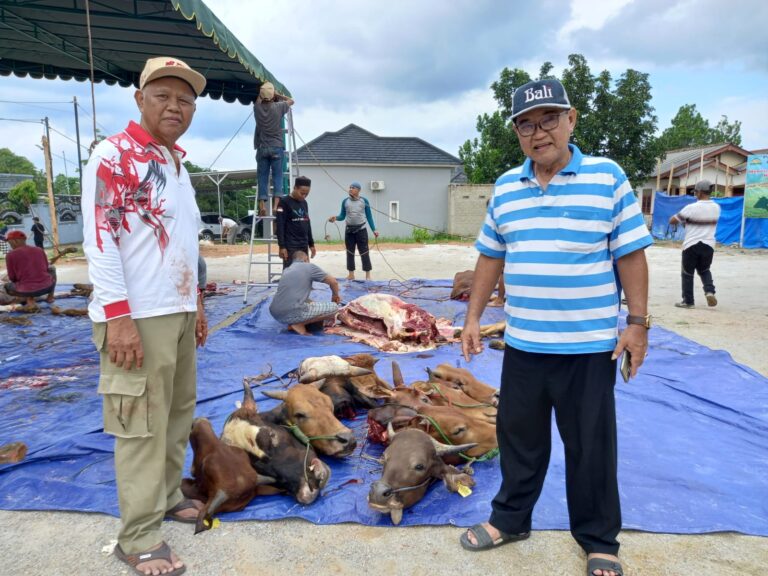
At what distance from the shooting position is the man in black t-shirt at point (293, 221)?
324 inches

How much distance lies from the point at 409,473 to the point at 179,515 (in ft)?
3.90

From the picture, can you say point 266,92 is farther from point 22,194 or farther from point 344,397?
point 22,194

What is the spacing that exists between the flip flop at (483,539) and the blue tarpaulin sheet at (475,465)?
0.14 meters

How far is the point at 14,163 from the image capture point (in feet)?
173

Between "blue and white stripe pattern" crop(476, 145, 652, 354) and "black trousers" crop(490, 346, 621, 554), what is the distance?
0.11 meters

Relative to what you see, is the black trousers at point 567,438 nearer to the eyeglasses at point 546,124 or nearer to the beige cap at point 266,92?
the eyeglasses at point 546,124

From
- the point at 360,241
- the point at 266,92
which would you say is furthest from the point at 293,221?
the point at 360,241

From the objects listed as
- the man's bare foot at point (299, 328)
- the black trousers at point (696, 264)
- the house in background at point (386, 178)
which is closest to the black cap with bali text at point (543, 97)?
the man's bare foot at point (299, 328)

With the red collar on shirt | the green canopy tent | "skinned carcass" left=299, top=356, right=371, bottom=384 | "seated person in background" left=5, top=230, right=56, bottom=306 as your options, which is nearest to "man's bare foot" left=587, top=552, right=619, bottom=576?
"skinned carcass" left=299, top=356, right=371, bottom=384

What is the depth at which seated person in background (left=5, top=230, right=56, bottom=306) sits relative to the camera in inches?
310

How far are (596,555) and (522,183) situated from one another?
164 centimetres

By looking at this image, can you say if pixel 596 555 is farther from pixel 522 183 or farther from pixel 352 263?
pixel 352 263

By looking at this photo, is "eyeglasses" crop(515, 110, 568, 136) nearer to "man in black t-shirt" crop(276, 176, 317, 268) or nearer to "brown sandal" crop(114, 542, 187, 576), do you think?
"brown sandal" crop(114, 542, 187, 576)

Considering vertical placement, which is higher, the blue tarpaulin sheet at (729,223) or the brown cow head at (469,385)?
the blue tarpaulin sheet at (729,223)
